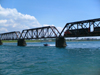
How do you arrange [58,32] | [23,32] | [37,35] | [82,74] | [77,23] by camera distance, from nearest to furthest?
1. [82,74]
2. [77,23]
3. [58,32]
4. [37,35]
5. [23,32]

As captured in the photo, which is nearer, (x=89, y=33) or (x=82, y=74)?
(x=82, y=74)

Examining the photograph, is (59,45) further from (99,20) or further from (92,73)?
(92,73)

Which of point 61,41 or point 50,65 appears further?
point 61,41

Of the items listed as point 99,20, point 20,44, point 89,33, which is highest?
point 99,20

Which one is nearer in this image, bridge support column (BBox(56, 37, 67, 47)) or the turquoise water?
the turquoise water

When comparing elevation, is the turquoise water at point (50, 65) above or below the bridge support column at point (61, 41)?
below

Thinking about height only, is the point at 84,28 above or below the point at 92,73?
above

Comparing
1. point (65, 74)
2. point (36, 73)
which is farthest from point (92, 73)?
point (36, 73)

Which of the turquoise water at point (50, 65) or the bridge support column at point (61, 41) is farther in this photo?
the bridge support column at point (61, 41)

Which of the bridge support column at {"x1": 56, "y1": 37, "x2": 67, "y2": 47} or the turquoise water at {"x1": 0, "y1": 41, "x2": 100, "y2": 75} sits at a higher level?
the bridge support column at {"x1": 56, "y1": 37, "x2": 67, "y2": 47}

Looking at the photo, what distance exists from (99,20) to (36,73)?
1767 inches

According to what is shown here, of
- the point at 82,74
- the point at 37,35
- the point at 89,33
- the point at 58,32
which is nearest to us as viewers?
the point at 82,74

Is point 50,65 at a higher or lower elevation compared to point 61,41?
lower

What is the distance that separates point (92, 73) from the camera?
52.6ft
